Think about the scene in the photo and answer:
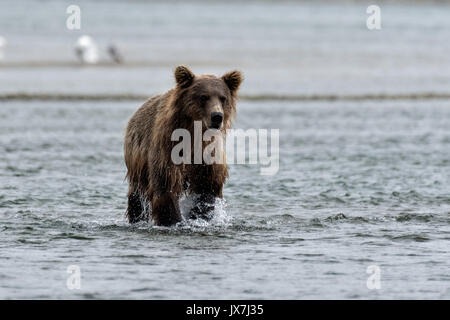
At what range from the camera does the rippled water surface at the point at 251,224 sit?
28.7 ft

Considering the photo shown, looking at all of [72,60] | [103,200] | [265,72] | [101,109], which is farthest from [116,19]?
[103,200]

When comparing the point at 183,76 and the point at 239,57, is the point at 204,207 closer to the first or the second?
the point at 183,76

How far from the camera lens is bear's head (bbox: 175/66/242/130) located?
10148mm

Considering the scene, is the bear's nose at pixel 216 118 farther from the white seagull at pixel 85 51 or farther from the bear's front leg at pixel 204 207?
the white seagull at pixel 85 51

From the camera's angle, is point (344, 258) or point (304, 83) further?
point (304, 83)

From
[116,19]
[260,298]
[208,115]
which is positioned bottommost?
[260,298]

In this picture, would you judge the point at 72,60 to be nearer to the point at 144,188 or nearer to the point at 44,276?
the point at 144,188

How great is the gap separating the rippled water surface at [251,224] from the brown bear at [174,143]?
0.24m

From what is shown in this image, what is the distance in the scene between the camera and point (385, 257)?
974 cm

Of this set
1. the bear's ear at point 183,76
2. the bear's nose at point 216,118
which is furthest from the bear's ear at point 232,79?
the bear's nose at point 216,118

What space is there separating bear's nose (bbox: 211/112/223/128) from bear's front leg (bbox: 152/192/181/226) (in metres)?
0.95

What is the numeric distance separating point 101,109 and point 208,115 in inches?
492

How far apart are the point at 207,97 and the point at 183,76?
0.38 metres

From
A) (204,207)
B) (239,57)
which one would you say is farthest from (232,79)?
(239,57)
